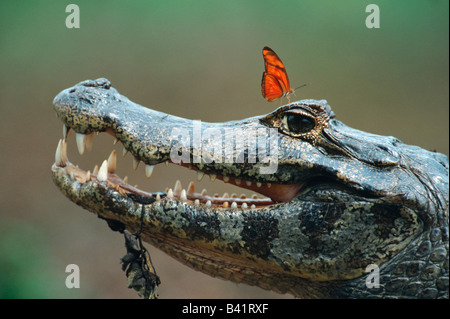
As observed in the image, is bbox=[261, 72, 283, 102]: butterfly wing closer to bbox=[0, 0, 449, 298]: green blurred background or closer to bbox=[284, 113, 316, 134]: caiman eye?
bbox=[284, 113, 316, 134]: caiman eye

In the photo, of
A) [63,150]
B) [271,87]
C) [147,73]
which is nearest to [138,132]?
[63,150]

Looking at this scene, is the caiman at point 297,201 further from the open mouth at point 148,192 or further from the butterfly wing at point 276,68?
the butterfly wing at point 276,68

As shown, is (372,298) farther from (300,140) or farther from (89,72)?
(89,72)

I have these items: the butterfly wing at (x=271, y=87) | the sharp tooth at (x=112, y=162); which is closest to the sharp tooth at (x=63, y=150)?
the sharp tooth at (x=112, y=162)

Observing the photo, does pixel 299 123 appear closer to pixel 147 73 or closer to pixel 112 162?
pixel 112 162

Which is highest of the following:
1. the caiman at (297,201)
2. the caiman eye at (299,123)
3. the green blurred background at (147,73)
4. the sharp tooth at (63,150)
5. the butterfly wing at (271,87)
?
the green blurred background at (147,73)

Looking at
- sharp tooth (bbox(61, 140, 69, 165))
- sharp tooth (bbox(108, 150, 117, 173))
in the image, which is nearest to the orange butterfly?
sharp tooth (bbox(108, 150, 117, 173))

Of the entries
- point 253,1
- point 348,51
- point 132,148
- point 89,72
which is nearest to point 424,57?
point 348,51
